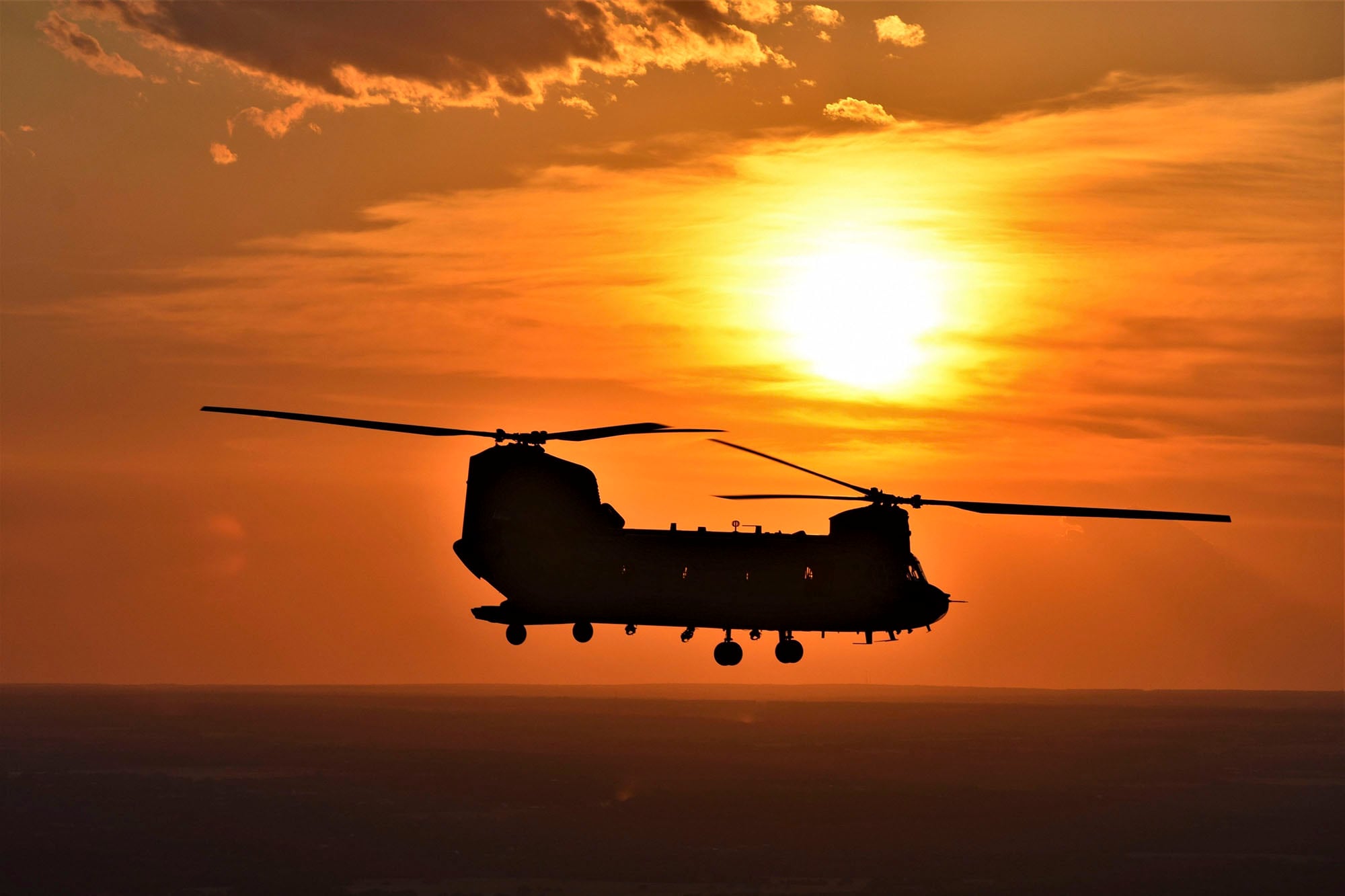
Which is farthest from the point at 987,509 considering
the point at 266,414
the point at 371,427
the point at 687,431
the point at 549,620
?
the point at 266,414

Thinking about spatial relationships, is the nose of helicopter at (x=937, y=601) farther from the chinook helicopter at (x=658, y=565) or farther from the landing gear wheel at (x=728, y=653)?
the landing gear wheel at (x=728, y=653)

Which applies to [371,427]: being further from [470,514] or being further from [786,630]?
[786,630]

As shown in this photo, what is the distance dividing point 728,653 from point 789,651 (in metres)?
2.30

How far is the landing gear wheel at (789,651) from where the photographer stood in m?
48.1

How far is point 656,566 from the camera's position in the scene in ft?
162

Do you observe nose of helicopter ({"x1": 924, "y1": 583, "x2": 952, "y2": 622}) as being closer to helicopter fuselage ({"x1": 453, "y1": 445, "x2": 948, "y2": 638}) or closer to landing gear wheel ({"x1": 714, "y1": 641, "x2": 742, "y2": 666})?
helicopter fuselage ({"x1": 453, "y1": 445, "x2": 948, "y2": 638})

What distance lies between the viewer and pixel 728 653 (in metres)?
47.7

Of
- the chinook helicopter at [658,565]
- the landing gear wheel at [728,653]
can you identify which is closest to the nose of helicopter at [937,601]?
the chinook helicopter at [658,565]

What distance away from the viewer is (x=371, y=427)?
Answer: 46594mm

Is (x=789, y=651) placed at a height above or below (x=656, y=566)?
below

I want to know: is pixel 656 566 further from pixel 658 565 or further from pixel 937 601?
pixel 937 601

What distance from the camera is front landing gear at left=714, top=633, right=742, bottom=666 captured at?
47.1 meters

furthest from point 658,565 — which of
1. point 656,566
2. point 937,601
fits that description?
point 937,601

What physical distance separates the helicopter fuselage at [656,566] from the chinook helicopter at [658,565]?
4cm
